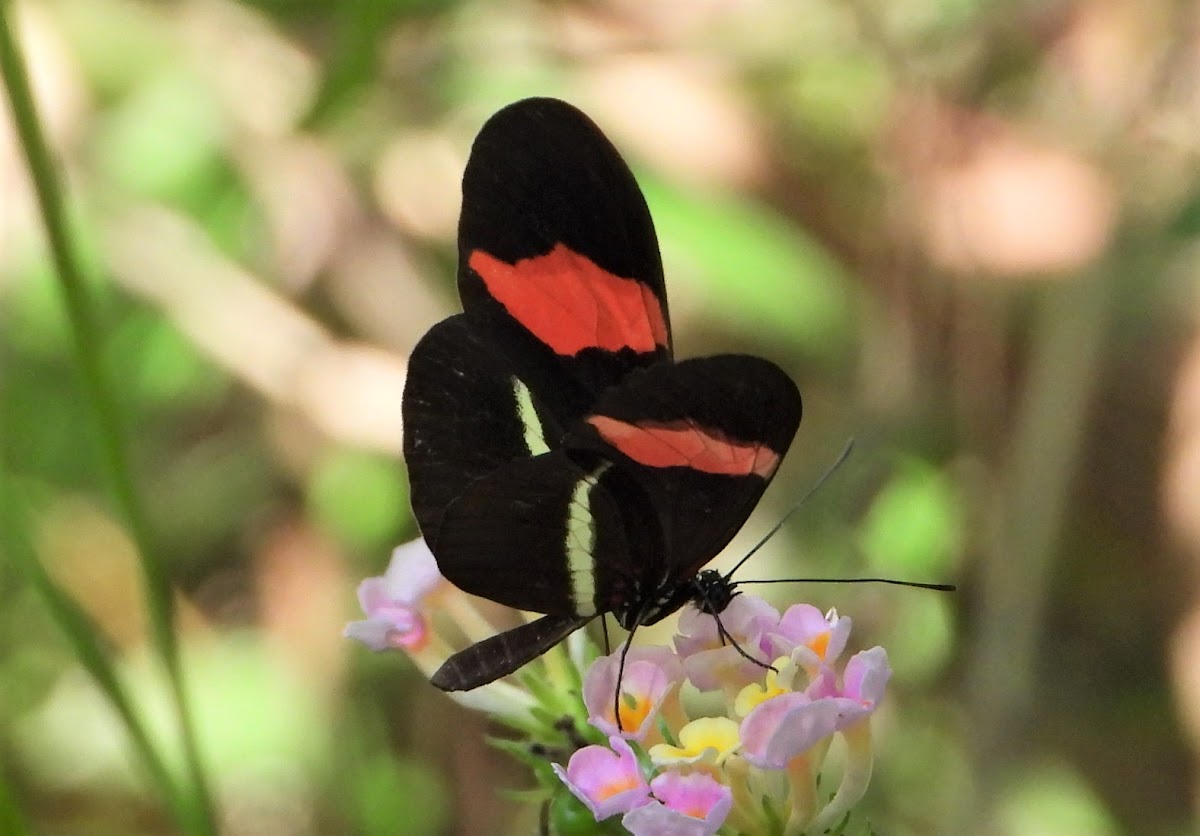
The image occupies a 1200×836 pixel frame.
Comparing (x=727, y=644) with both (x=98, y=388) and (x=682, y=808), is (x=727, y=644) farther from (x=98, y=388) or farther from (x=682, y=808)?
(x=98, y=388)

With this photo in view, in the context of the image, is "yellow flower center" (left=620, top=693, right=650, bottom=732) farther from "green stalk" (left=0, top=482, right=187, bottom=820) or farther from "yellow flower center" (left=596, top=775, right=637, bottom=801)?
"green stalk" (left=0, top=482, right=187, bottom=820)

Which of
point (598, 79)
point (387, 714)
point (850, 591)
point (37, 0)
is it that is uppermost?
point (37, 0)

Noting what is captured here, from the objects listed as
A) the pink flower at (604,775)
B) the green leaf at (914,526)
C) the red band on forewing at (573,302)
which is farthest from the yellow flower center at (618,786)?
the green leaf at (914,526)

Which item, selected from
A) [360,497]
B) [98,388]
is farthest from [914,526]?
[98,388]

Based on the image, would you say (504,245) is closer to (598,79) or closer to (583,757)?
(583,757)

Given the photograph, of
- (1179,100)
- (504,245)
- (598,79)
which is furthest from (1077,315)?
(504,245)

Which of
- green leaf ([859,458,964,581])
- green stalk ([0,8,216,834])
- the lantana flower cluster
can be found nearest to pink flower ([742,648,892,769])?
the lantana flower cluster
